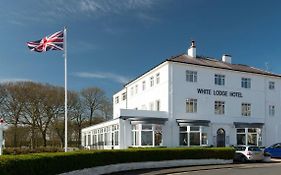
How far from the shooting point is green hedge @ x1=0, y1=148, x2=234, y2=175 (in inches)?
509

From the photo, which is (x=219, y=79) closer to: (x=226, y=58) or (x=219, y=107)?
(x=219, y=107)

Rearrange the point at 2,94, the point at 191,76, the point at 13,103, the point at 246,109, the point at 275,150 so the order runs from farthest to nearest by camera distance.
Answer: the point at 13,103 → the point at 2,94 → the point at 246,109 → the point at 191,76 → the point at 275,150

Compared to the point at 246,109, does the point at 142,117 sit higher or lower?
lower

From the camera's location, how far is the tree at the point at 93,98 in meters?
64.1

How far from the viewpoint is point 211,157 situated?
92.8ft

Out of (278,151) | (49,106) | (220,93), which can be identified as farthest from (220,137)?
(49,106)

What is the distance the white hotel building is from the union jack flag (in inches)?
422

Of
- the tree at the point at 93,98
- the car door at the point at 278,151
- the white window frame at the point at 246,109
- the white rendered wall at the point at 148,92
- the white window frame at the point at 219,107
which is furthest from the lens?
the tree at the point at 93,98

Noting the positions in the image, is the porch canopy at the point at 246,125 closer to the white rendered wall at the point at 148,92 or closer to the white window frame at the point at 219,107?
the white window frame at the point at 219,107

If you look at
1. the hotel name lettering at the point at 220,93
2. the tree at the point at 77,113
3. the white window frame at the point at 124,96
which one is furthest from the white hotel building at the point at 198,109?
the tree at the point at 77,113

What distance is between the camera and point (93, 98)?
64.9 metres

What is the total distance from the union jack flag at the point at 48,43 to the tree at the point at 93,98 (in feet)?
131

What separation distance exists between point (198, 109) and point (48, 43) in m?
17.6

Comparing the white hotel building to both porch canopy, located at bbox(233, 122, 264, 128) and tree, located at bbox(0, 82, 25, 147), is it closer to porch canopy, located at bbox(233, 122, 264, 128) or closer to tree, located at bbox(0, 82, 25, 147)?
porch canopy, located at bbox(233, 122, 264, 128)
